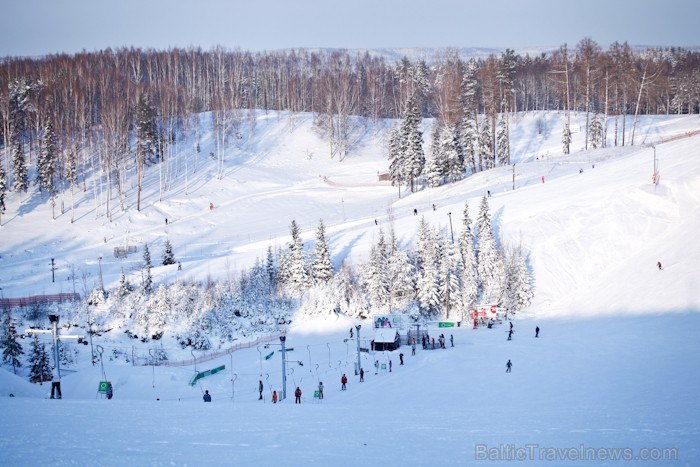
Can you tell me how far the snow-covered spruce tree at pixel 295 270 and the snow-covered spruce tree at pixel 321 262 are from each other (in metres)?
0.77

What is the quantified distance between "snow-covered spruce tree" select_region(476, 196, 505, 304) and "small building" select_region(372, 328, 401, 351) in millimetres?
9683

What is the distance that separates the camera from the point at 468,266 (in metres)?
39.8

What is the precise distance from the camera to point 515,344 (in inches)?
1167

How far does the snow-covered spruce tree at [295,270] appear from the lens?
1585 inches

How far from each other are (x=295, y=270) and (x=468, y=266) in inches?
514

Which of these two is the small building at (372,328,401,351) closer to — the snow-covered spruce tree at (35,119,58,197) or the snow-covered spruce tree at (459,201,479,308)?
the snow-covered spruce tree at (459,201,479,308)

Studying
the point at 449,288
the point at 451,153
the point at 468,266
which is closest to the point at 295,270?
the point at 449,288

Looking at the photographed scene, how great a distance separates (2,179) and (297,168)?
1563 inches

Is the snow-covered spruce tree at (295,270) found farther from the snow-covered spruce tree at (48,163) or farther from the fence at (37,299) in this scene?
the snow-covered spruce tree at (48,163)

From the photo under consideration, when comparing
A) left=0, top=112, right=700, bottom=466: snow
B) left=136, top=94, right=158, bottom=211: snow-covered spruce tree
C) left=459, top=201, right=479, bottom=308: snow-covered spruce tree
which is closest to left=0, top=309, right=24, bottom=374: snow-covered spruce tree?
left=0, top=112, right=700, bottom=466: snow

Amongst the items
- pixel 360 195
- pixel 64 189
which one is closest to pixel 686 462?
pixel 360 195

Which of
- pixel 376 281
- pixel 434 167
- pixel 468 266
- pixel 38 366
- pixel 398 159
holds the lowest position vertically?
pixel 38 366

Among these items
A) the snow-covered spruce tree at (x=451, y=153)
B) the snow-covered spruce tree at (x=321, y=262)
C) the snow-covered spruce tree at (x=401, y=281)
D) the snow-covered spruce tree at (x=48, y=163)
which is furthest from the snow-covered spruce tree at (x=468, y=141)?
the snow-covered spruce tree at (x=48, y=163)

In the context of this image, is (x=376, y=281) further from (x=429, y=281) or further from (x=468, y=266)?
(x=468, y=266)
